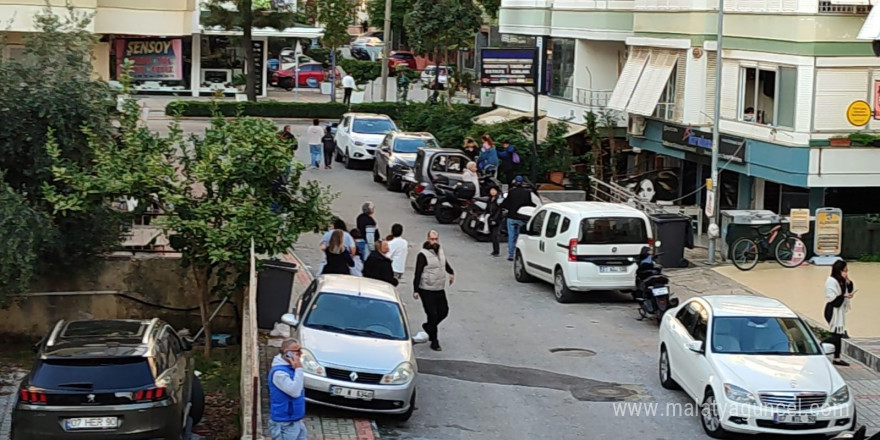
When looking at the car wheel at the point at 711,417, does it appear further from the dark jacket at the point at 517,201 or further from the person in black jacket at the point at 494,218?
the person in black jacket at the point at 494,218

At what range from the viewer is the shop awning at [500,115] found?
43688mm

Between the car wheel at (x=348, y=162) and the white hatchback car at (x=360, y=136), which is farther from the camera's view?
the car wheel at (x=348, y=162)

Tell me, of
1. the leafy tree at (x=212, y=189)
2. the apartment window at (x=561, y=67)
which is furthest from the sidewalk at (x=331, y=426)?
the apartment window at (x=561, y=67)

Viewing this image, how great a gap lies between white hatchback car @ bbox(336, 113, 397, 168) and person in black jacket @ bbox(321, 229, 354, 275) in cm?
1852

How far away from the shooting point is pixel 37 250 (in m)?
18.0

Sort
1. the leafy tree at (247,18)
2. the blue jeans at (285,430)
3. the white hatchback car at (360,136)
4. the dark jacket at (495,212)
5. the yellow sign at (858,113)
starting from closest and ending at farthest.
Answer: the blue jeans at (285,430)
the yellow sign at (858,113)
the dark jacket at (495,212)
the white hatchback car at (360,136)
the leafy tree at (247,18)

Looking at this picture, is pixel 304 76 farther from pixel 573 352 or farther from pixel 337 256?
pixel 573 352

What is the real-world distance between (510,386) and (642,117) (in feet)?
61.0

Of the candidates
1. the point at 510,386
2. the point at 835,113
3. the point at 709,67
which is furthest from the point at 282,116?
the point at 510,386

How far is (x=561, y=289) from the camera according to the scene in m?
22.3

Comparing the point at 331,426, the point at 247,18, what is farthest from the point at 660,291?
the point at 247,18

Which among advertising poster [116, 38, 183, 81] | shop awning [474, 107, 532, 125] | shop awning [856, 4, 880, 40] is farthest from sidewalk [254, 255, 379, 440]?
advertising poster [116, 38, 183, 81]

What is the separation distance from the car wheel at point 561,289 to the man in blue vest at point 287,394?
10880 millimetres

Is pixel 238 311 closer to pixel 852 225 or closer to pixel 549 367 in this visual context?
pixel 549 367
